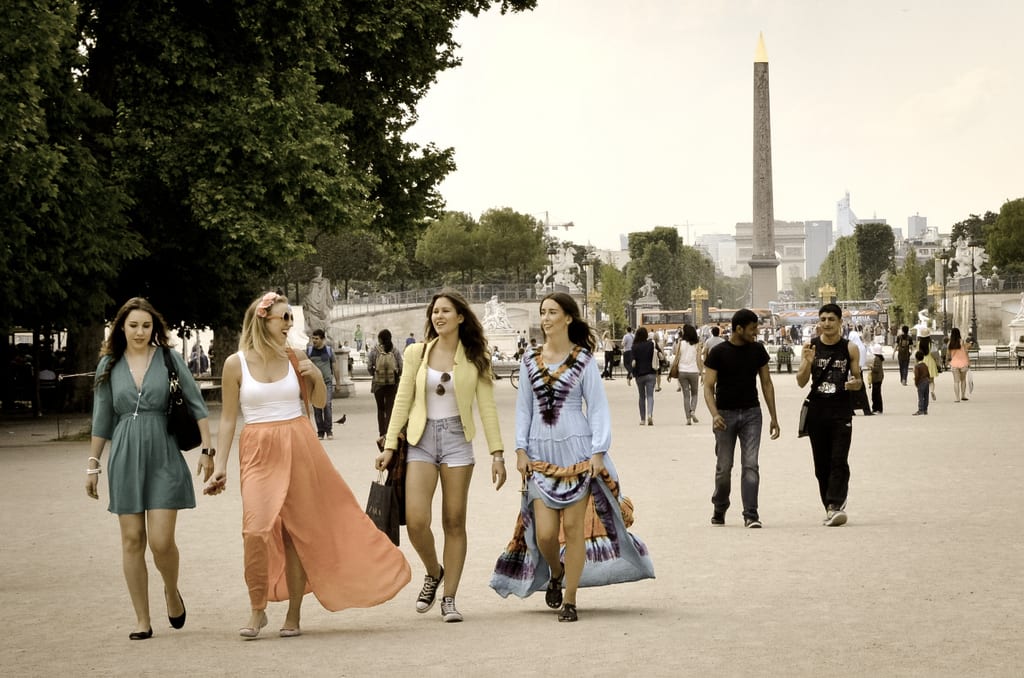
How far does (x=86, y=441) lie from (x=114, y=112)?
7.18m


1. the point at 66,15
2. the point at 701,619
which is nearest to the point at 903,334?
the point at 66,15

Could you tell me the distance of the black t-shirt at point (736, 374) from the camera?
11.6 metres

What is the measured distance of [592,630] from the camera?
745 centimetres

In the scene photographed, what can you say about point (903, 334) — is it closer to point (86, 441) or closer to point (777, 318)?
point (86, 441)

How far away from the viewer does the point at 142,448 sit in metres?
7.49

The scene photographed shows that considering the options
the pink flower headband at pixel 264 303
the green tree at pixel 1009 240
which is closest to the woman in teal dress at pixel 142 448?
the pink flower headband at pixel 264 303

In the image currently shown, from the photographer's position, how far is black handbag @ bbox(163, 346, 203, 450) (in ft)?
24.9

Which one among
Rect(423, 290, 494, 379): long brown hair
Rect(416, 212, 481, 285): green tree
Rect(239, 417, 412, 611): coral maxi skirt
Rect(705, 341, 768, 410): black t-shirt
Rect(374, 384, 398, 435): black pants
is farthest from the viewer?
Rect(416, 212, 481, 285): green tree

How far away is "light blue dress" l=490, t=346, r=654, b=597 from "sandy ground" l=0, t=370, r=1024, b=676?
24cm

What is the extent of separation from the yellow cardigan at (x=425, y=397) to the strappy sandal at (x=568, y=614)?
838 millimetres

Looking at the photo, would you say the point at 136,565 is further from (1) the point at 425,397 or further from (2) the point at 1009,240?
(2) the point at 1009,240

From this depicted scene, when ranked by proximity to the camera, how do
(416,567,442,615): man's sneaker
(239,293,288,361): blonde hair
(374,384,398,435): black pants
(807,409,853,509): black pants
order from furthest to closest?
1. (374,384,398,435): black pants
2. (807,409,853,509): black pants
3. (416,567,442,615): man's sneaker
4. (239,293,288,361): blonde hair

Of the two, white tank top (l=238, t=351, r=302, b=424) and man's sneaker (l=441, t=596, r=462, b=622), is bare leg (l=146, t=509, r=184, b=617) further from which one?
man's sneaker (l=441, t=596, r=462, b=622)

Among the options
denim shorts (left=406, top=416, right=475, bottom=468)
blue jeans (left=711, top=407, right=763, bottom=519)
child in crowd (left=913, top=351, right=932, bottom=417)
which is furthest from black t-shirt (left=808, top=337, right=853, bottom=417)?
child in crowd (left=913, top=351, right=932, bottom=417)
